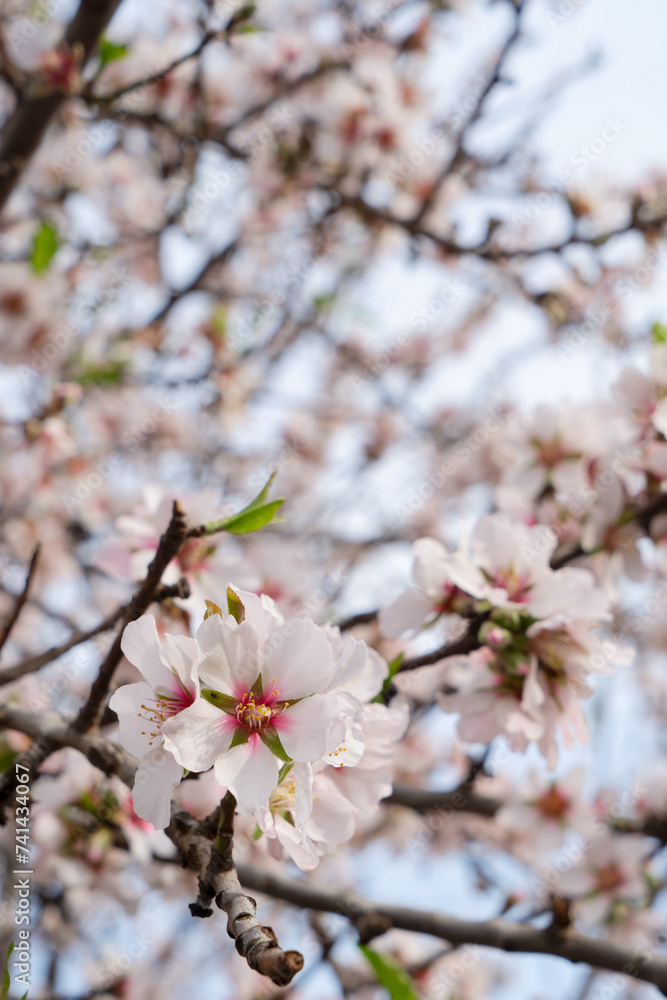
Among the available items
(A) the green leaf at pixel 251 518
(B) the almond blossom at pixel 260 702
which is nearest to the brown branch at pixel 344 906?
(B) the almond blossom at pixel 260 702

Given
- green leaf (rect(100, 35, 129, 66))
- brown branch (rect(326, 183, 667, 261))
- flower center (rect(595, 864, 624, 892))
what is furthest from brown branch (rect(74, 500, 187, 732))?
brown branch (rect(326, 183, 667, 261))

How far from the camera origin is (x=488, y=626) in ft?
4.15

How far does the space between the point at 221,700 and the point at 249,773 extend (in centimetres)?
11

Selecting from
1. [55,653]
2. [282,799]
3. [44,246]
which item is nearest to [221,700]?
[282,799]

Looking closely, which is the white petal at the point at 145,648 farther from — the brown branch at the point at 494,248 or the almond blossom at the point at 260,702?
the brown branch at the point at 494,248

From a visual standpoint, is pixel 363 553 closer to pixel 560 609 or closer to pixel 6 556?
pixel 6 556

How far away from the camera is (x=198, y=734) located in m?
0.83

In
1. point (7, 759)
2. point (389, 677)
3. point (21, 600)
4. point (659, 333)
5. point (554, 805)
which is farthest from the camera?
point (554, 805)

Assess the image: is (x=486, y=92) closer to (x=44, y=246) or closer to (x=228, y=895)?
(x=44, y=246)

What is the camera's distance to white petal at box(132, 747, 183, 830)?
803mm

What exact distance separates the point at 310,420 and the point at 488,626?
498 centimetres

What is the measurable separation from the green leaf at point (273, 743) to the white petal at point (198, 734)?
0.13 ft

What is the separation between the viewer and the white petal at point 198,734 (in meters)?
0.80

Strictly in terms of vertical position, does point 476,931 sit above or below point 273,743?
below
